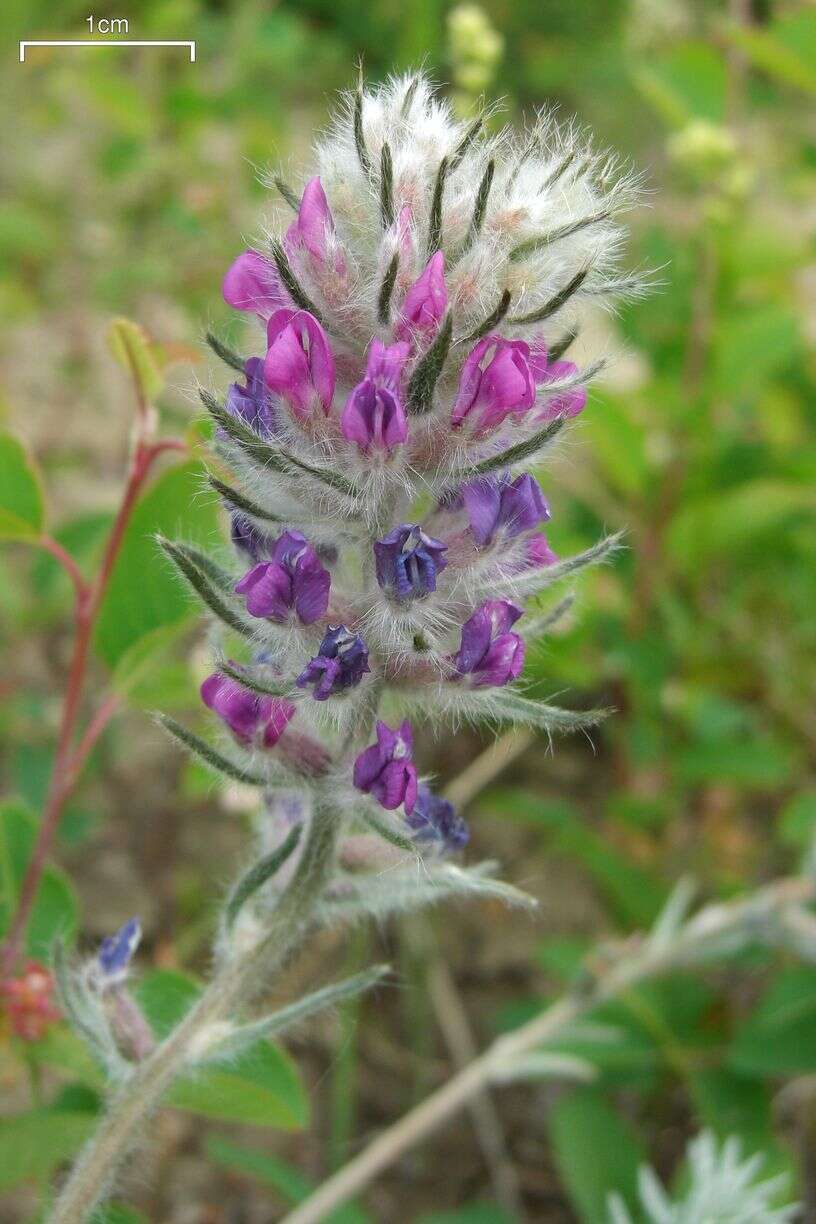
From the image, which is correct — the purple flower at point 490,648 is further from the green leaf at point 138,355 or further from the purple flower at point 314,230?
the green leaf at point 138,355

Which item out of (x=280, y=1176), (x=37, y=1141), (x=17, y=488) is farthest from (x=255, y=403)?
(x=280, y=1176)

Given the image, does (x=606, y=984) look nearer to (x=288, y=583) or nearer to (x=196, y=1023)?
(x=196, y=1023)

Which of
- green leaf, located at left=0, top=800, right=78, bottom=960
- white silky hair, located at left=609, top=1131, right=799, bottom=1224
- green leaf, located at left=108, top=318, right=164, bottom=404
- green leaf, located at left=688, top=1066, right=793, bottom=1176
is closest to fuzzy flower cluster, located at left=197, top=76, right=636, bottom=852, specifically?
green leaf, located at left=108, top=318, right=164, bottom=404

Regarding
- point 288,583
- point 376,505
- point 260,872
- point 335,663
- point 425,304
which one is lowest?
point 260,872

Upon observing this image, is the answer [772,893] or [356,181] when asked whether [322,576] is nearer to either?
[356,181]

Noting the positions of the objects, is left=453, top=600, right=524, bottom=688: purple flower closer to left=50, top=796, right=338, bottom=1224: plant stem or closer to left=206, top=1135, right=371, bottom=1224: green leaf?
left=50, top=796, right=338, bottom=1224: plant stem

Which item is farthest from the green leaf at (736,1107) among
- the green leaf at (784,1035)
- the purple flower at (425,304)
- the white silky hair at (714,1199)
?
the purple flower at (425,304)

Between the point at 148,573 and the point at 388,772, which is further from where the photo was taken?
the point at 148,573

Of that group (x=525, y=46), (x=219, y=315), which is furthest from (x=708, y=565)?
(x=525, y=46)
